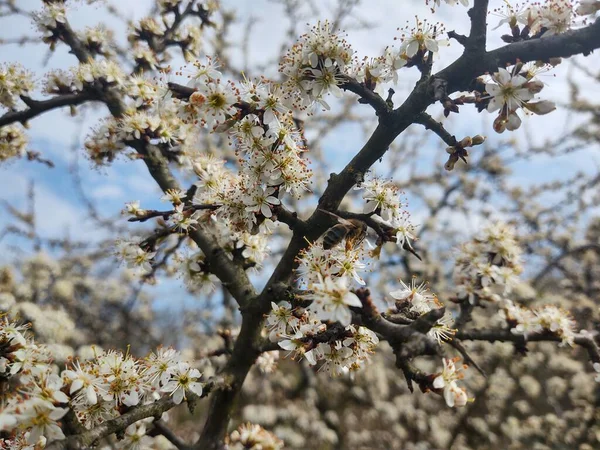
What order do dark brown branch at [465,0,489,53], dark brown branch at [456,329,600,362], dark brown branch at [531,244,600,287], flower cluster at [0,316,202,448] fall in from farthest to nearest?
dark brown branch at [531,244,600,287]
dark brown branch at [456,329,600,362]
dark brown branch at [465,0,489,53]
flower cluster at [0,316,202,448]

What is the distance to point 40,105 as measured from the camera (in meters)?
2.50

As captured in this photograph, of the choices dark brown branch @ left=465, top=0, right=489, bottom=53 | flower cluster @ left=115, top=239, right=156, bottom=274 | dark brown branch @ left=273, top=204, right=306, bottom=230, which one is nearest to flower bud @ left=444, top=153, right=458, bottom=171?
dark brown branch @ left=465, top=0, right=489, bottom=53

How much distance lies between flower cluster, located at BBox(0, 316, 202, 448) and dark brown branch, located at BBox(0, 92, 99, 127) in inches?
49.8

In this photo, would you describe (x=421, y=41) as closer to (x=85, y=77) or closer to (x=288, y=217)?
(x=288, y=217)

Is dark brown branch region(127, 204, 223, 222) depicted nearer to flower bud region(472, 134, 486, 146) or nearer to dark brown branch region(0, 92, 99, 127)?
dark brown branch region(0, 92, 99, 127)

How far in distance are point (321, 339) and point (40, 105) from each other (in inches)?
87.1

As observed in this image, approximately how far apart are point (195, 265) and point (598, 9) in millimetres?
2163

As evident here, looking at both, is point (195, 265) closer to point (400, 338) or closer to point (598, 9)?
point (400, 338)

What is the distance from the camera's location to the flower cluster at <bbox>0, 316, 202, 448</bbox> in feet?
4.14

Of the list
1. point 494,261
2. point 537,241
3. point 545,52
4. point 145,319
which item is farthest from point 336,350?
point 145,319

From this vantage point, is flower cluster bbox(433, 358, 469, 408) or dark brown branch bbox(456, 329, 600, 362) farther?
dark brown branch bbox(456, 329, 600, 362)

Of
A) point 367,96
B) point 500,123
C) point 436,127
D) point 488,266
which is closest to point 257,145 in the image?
point 367,96

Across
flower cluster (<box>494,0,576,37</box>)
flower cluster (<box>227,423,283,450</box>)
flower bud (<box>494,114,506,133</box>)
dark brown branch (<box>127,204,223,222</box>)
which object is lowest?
flower cluster (<box>227,423,283,450</box>)

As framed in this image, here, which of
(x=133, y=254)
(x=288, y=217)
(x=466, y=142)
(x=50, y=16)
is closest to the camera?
(x=466, y=142)
